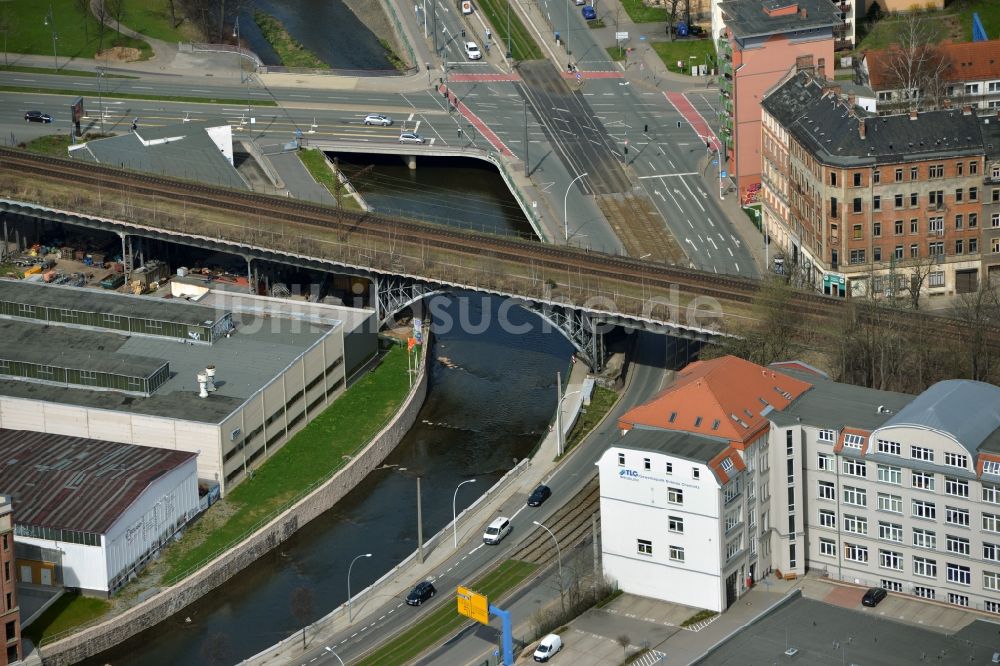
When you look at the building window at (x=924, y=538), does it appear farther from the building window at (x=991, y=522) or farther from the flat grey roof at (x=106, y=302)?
the flat grey roof at (x=106, y=302)

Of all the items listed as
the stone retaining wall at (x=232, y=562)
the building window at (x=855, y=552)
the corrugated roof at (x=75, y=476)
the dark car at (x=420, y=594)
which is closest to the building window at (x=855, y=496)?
the building window at (x=855, y=552)

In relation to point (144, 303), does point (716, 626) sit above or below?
below

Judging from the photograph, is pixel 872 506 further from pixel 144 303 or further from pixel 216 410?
pixel 144 303

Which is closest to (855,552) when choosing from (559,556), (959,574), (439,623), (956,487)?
(959,574)

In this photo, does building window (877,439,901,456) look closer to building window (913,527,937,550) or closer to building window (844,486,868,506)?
building window (844,486,868,506)

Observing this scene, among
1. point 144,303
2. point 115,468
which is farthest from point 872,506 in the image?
point 144,303

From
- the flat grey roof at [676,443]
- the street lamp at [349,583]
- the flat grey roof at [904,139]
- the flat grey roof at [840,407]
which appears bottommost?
the street lamp at [349,583]
